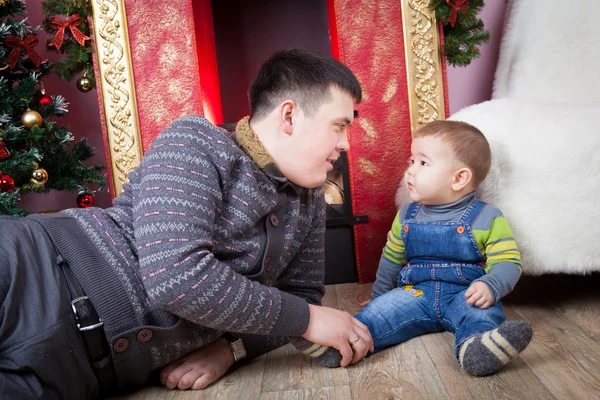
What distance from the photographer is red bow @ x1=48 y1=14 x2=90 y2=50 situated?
5.85ft

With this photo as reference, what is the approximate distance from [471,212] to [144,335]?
2.60 feet

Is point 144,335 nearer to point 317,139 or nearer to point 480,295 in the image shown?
point 317,139

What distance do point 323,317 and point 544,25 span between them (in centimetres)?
150

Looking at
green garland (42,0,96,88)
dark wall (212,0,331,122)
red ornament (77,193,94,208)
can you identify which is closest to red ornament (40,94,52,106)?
green garland (42,0,96,88)

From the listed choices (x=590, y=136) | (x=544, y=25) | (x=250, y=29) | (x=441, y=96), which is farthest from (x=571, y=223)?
(x=250, y=29)

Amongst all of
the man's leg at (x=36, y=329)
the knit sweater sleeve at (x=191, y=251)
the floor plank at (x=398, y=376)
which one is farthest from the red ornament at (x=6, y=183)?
the floor plank at (x=398, y=376)

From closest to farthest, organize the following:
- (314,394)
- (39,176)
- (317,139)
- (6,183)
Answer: (314,394), (317,139), (6,183), (39,176)

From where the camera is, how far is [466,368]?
955 mm

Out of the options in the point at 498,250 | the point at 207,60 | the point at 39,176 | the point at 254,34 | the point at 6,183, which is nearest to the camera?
the point at 498,250

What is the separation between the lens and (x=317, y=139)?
1.04 meters

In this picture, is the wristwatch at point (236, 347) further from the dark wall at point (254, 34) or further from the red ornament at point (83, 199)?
the dark wall at point (254, 34)

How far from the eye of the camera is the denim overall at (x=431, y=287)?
1.15 metres

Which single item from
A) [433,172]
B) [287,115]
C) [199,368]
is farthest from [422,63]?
[199,368]

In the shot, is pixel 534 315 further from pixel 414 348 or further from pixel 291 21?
pixel 291 21
